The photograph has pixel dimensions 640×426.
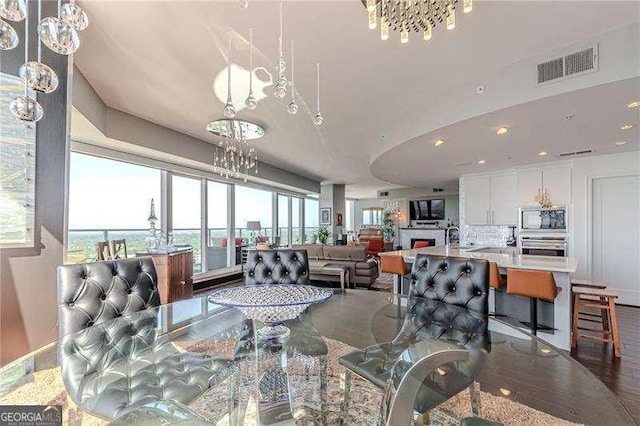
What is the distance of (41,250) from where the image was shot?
2.06 m

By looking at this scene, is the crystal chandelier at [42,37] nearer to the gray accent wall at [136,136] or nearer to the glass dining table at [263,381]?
the glass dining table at [263,381]

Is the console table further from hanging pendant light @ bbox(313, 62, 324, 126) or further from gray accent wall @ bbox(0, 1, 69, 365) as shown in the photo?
hanging pendant light @ bbox(313, 62, 324, 126)

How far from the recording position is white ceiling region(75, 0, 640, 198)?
6.66 ft

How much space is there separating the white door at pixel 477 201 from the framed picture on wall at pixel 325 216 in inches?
198

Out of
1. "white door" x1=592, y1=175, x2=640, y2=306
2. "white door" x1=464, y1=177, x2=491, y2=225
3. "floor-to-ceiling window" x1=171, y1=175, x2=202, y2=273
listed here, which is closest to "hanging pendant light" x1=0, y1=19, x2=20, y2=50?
"floor-to-ceiling window" x1=171, y1=175, x2=202, y2=273

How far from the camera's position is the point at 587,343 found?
314 cm

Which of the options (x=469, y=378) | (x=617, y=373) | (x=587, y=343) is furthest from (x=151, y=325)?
(x=587, y=343)

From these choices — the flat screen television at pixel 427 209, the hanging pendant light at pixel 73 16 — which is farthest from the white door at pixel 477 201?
the hanging pendant light at pixel 73 16

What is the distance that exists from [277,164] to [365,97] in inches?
171

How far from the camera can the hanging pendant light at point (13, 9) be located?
3.36ft

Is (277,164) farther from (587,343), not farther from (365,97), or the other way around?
(587,343)

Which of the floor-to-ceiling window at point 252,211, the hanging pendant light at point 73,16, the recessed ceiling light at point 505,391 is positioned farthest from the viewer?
the floor-to-ceiling window at point 252,211

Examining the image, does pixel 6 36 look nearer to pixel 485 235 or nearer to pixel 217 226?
pixel 217 226

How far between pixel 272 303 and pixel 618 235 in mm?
6266
